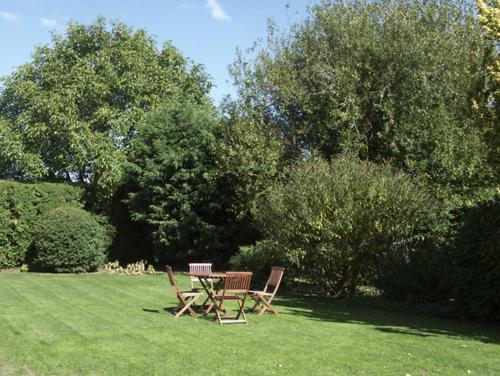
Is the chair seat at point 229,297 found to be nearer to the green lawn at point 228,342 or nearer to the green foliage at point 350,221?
the green lawn at point 228,342

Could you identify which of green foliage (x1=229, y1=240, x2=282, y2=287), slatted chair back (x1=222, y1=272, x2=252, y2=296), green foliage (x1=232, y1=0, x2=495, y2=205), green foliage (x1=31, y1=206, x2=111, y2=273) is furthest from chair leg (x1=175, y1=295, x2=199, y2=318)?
green foliage (x1=31, y1=206, x2=111, y2=273)

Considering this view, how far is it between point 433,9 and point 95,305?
14.5m

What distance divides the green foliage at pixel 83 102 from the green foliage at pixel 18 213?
257 centimetres

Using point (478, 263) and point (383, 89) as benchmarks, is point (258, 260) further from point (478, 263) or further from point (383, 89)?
point (478, 263)

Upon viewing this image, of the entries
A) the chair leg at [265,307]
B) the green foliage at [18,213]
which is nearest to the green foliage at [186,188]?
Answer: the green foliage at [18,213]

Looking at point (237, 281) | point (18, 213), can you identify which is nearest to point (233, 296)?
point (237, 281)

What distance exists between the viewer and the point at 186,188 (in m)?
22.3

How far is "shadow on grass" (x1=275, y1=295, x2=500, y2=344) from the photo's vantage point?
988cm

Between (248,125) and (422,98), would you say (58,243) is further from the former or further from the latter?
(422,98)

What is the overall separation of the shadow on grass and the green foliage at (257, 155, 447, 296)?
1172mm

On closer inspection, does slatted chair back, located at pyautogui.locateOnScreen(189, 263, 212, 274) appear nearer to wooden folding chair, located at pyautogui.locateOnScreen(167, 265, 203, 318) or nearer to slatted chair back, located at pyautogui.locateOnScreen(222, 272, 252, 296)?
wooden folding chair, located at pyautogui.locateOnScreen(167, 265, 203, 318)

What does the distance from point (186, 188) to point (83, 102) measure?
6.99 metres

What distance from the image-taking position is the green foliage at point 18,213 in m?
21.1

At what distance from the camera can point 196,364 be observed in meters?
6.98
